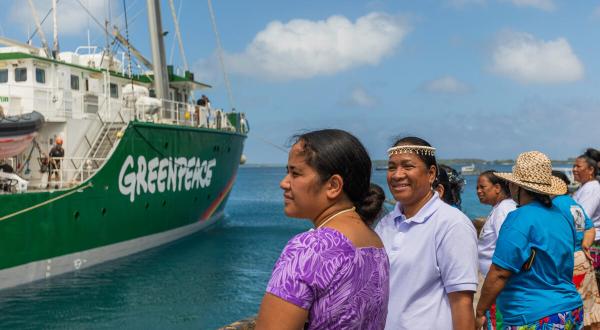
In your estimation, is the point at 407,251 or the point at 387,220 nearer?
the point at 407,251

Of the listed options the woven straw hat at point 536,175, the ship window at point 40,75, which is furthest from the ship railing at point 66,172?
the woven straw hat at point 536,175

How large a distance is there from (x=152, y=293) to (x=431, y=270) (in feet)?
31.9

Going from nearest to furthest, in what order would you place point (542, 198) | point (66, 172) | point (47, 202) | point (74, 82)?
point (542, 198) < point (47, 202) < point (66, 172) < point (74, 82)

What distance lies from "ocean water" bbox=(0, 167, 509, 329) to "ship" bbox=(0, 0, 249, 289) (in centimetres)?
54

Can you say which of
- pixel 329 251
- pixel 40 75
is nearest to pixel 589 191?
pixel 329 251

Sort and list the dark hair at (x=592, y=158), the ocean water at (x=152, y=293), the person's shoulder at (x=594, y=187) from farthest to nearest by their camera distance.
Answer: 1. the ocean water at (x=152, y=293)
2. the dark hair at (x=592, y=158)
3. the person's shoulder at (x=594, y=187)

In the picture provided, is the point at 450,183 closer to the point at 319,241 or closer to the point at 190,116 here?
the point at 319,241

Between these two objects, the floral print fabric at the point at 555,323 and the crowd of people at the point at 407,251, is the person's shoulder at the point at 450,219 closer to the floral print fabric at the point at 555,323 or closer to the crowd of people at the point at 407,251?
the crowd of people at the point at 407,251

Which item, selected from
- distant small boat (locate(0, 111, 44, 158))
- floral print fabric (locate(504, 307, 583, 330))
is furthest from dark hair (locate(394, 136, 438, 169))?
distant small boat (locate(0, 111, 44, 158))

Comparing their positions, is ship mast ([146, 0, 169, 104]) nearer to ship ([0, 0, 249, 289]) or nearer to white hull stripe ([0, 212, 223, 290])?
ship ([0, 0, 249, 289])

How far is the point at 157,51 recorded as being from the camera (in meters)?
17.3

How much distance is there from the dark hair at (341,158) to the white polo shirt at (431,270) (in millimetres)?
898

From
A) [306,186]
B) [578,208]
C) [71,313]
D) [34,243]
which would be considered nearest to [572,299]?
[578,208]

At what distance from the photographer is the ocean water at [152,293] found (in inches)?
373
